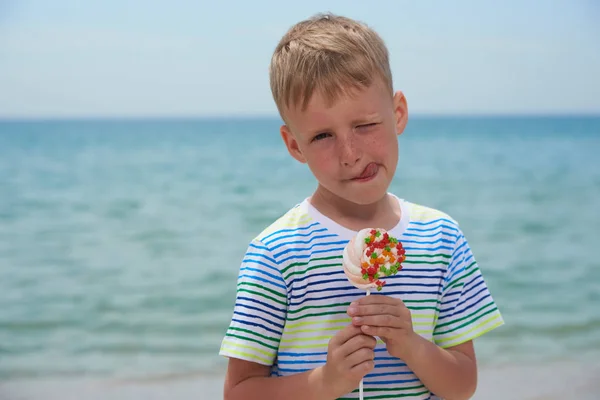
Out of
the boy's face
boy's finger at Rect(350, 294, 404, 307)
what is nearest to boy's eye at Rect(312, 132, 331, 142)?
the boy's face

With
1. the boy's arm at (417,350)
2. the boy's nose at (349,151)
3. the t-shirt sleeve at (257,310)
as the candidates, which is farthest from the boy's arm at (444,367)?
the boy's nose at (349,151)

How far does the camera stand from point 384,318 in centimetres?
182

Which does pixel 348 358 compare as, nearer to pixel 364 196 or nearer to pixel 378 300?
pixel 378 300

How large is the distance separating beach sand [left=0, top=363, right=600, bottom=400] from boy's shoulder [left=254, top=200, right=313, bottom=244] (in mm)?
3779

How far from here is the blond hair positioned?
191cm

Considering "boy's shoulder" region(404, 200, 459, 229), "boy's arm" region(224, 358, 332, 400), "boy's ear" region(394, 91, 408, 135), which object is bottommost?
"boy's arm" region(224, 358, 332, 400)

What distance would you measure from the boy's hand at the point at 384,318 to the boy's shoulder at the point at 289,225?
0.27m

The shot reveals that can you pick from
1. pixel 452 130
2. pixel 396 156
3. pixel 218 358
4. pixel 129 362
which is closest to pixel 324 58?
pixel 396 156

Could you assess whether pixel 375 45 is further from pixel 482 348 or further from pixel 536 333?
pixel 536 333

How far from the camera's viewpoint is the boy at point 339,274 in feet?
6.22

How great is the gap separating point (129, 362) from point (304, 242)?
207 inches

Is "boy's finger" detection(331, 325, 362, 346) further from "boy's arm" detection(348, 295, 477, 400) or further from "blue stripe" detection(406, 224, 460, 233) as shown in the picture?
"blue stripe" detection(406, 224, 460, 233)

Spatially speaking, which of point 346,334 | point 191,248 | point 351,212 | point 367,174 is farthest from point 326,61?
point 191,248

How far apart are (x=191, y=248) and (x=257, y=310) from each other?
9.15 meters
